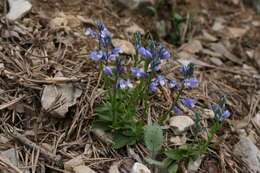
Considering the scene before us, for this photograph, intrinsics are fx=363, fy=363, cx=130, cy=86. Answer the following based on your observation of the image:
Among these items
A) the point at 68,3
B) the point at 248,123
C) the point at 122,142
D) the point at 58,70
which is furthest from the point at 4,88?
the point at 248,123

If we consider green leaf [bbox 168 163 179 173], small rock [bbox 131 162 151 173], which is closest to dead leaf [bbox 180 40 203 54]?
green leaf [bbox 168 163 179 173]

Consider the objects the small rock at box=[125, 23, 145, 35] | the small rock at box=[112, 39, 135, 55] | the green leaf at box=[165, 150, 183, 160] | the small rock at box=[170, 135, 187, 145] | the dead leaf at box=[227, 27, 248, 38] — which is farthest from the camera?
the dead leaf at box=[227, 27, 248, 38]

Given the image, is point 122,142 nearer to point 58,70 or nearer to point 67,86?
point 67,86

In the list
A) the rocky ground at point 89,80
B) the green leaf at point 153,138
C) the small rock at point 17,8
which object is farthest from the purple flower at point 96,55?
the small rock at point 17,8

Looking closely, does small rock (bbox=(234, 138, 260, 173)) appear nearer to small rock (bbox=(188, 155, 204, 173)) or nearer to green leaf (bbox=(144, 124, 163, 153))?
small rock (bbox=(188, 155, 204, 173))

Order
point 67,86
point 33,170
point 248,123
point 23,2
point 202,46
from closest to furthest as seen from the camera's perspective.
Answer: point 33,170
point 67,86
point 248,123
point 23,2
point 202,46

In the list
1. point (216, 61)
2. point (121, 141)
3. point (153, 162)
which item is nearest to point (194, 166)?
point (153, 162)

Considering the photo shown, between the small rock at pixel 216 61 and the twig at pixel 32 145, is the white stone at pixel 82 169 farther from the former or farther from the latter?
the small rock at pixel 216 61
